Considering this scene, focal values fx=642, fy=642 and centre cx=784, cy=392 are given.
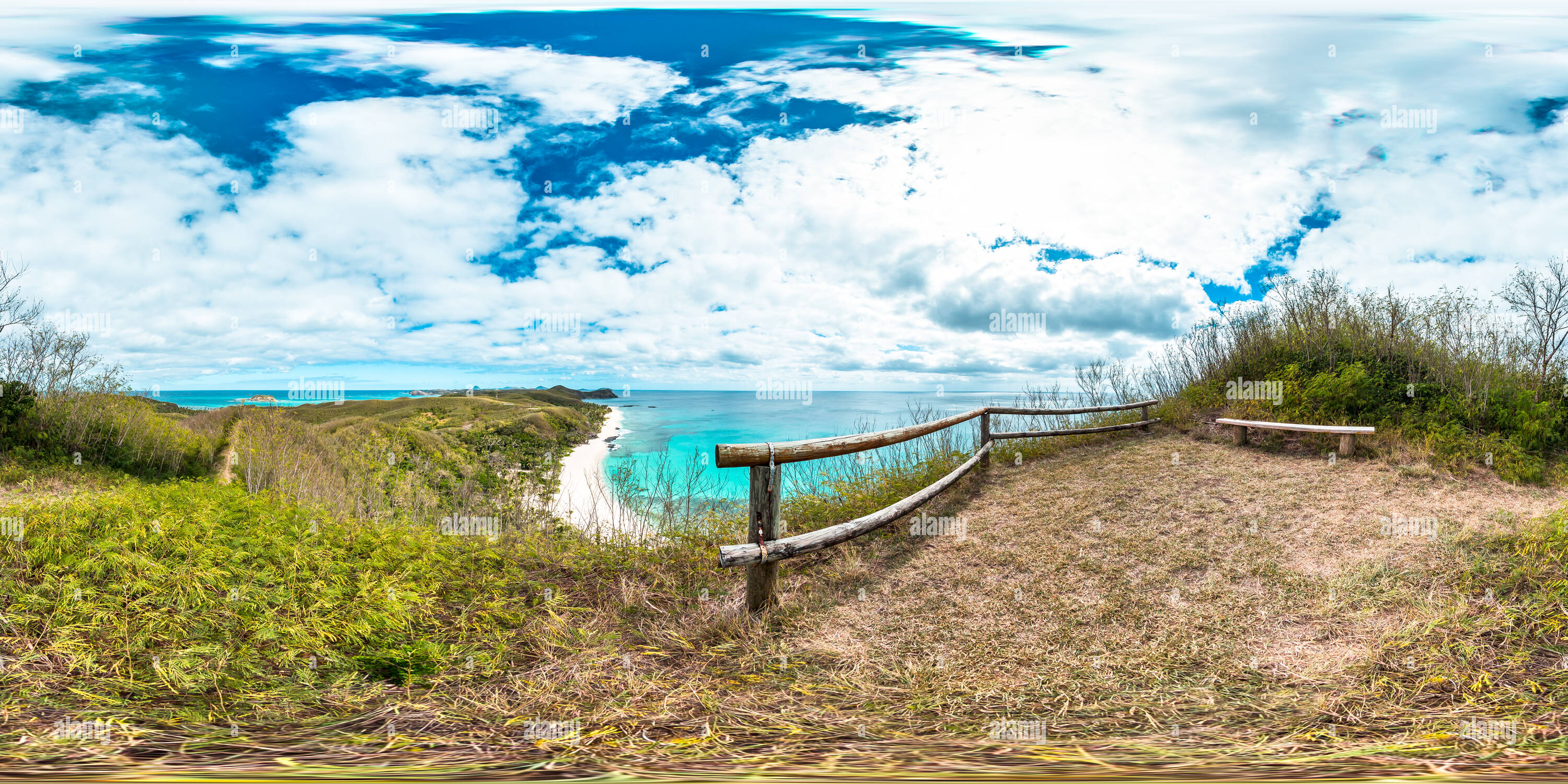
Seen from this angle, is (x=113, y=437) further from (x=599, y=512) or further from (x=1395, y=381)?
(x=1395, y=381)

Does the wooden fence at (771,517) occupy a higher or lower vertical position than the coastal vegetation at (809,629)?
higher

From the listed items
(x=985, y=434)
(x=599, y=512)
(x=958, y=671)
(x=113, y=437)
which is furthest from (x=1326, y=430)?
(x=113, y=437)

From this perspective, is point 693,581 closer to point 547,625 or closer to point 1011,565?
point 547,625

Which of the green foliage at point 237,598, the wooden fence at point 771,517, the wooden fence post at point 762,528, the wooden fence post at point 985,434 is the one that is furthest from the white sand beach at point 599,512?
the wooden fence post at point 985,434

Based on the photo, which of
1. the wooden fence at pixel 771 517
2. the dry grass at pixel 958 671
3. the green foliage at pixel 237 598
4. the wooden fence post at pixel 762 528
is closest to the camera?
the dry grass at pixel 958 671

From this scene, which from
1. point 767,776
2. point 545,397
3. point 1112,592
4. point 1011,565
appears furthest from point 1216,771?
point 545,397

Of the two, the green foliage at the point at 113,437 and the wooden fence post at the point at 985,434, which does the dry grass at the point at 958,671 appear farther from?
the green foliage at the point at 113,437
